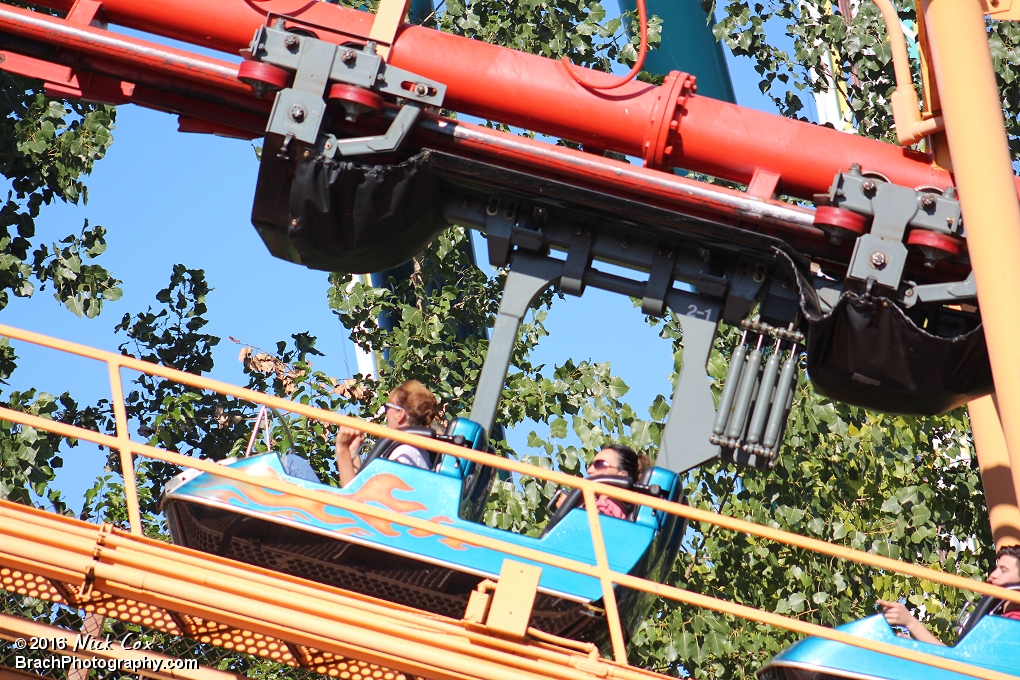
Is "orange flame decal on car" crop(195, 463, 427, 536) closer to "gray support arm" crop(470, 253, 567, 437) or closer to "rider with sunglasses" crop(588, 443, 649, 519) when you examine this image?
"gray support arm" crop(470, 253, 567, 437)

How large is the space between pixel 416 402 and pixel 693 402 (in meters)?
1.29

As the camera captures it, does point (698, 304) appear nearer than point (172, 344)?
Yes

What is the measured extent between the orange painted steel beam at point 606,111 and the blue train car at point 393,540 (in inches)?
64.7

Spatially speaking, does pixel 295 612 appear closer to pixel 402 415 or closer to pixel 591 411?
pixel 402 415

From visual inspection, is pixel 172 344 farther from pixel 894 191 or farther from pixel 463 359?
pixel 894 191

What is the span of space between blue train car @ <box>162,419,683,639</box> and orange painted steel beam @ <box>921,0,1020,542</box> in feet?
4.90

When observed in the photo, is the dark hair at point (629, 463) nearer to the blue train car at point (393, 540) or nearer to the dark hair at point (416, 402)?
the blue train car at point (393, 540)

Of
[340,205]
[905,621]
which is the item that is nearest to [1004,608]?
[905,621]

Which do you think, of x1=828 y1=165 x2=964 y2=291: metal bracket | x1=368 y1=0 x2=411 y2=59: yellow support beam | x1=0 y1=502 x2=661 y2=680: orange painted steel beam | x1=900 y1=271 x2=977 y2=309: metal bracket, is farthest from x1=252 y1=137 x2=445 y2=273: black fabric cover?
x1=900 y1=271 x2=977 y2=309: metal bracket

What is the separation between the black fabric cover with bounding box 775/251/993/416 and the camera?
17.5ft

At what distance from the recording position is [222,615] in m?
4.53

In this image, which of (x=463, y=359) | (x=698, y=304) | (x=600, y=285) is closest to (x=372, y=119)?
(x=600, y=285)

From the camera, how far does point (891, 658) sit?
4918 millimetres

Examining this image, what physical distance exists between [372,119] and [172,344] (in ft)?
17.2
